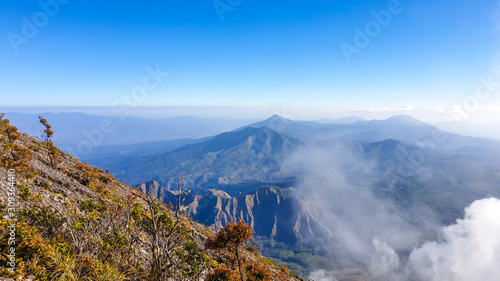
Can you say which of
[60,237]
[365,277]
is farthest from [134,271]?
[365,277]

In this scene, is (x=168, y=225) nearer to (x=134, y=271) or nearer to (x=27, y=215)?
(x=134, y=271)

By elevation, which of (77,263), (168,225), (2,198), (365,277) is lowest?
(365,277)

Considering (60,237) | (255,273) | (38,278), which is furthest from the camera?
(255,273)

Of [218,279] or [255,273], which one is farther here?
[255,273]

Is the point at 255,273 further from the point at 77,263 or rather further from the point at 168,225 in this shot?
the point at 77,263

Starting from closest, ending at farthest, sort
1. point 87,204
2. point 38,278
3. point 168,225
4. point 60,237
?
point 38,278, point 60,237, point 87,204, point 168,225

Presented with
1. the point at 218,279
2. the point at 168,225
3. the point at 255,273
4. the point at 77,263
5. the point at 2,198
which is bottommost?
the point at 255,273

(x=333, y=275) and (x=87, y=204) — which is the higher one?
(x=87, y=204)

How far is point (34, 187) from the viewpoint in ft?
49.5

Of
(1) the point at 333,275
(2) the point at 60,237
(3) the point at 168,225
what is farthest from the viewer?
(1) the point at 333,275

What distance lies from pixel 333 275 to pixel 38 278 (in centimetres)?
23891

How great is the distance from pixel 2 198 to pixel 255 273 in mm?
14714

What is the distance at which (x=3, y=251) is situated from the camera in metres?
6.71

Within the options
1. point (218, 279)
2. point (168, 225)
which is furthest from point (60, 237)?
point (218, 279)
